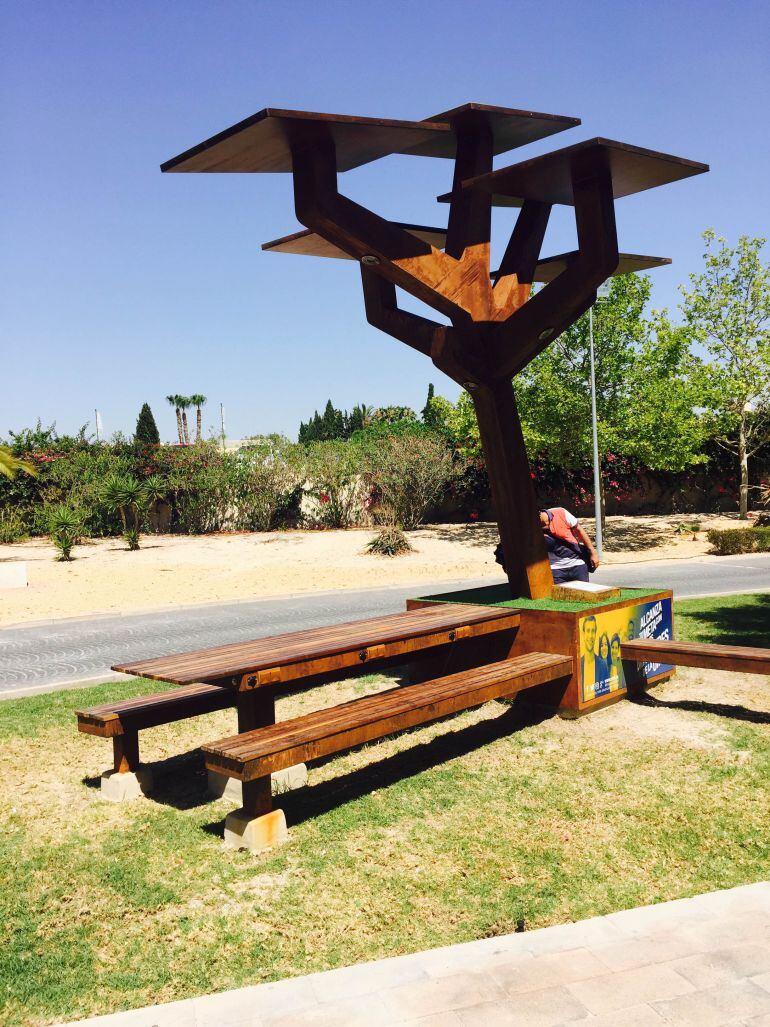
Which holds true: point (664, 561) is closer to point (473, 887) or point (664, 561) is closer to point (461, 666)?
point (461, 666)

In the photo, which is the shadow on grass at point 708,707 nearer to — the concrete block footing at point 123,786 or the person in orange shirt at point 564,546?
the person in orange shirt at point 564,546

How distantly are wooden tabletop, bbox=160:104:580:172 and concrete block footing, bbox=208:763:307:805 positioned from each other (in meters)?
3.85

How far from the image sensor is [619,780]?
16.4 feet

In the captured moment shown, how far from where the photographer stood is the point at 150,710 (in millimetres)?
5090

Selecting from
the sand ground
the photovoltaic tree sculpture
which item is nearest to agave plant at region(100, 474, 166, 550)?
the sand ground

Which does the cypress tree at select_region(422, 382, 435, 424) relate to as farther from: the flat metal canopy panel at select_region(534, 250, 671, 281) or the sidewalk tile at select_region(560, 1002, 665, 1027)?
the sidewalk tile at select_region(560, 1002, 665, 1027)

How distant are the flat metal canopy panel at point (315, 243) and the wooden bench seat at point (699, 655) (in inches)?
145

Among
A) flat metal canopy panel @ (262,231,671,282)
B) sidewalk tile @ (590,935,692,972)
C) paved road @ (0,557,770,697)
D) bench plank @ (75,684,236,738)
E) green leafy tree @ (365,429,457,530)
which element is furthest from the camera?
green leafy tree @ (365,429,457,530)

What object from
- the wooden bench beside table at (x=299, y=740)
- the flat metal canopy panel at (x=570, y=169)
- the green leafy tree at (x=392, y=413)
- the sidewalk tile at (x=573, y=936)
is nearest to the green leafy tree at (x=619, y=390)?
the flat metal canopy panel at (x=570, y=169)

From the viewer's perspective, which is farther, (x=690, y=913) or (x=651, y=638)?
(x=651, y=638)

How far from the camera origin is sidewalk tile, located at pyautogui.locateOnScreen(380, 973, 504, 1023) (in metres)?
2.73

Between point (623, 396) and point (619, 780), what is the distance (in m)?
16.8

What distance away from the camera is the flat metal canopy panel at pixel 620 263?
7371 millimetres

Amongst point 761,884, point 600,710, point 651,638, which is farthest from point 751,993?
point 651,638
